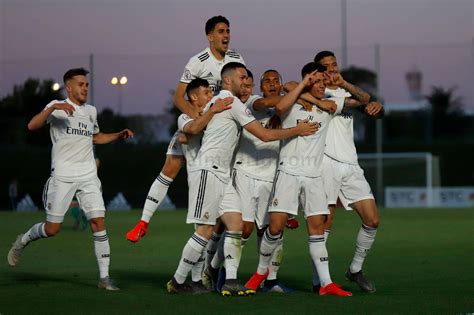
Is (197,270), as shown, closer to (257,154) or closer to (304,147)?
(257,154)

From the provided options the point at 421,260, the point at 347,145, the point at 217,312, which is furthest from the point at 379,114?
the point at 421,260

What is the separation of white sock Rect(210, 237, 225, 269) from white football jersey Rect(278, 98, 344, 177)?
4.57 feet

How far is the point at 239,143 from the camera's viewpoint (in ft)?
37.7

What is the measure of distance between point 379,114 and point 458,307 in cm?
278

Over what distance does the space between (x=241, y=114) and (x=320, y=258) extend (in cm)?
166

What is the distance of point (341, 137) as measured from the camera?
11.4 metres

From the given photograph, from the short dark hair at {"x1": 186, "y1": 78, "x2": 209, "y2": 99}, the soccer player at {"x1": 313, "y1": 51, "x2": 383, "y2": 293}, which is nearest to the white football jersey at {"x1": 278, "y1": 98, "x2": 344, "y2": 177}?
the soccer player at {"x1": 313, "y1": 51, "x2": 383, "y2": 293}

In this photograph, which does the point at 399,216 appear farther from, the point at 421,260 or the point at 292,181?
the point at 292,181

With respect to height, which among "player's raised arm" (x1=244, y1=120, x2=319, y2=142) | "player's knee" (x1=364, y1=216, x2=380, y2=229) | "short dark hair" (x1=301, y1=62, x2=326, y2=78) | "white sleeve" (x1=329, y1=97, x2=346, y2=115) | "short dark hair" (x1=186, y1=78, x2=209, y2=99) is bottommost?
"player's knee" (x1=364, y1=216, x2=380, y2=229)

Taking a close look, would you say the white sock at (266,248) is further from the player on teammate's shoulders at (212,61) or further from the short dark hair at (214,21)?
the short dark hair at (214,21)

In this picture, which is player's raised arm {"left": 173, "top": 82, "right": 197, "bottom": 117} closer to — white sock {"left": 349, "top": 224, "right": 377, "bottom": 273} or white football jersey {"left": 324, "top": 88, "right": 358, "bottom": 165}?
white football jersey {"left": 324, "top": 88, "right": 358, "bottom": 165}

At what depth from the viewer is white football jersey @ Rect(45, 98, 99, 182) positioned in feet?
38.5

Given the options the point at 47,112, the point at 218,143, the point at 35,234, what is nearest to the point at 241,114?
the point at 218,143

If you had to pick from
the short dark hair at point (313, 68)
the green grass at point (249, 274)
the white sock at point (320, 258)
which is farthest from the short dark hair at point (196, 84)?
the green grass at point (249, 274)
